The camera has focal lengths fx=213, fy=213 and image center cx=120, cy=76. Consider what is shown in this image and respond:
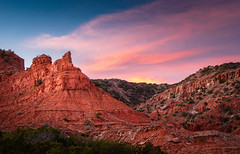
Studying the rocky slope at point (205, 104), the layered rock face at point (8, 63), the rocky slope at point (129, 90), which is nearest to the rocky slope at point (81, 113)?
the rocky slope at point (205, 104)

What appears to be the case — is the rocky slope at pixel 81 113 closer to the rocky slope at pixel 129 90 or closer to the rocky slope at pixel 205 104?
the rocky slope at pixel 205 104

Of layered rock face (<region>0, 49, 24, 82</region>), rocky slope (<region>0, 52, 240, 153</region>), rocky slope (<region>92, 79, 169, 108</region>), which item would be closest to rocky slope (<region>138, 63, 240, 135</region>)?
rocky slope (<region>0, 52, 240, 153</region>)

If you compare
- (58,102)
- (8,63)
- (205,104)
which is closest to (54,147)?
(58,102)

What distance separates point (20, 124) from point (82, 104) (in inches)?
401

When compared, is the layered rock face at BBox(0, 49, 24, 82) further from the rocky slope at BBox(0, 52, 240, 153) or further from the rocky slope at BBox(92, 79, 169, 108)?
the rocky slope at BBox(92, 79, 169, 108)

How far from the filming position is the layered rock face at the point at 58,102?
3047 centimetres

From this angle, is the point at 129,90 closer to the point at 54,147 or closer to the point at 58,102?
the point at 58,102

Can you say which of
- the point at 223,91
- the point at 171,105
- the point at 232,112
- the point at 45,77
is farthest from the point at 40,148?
the point at 171,105

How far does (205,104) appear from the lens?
46.8 metres

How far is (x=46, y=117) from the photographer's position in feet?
101

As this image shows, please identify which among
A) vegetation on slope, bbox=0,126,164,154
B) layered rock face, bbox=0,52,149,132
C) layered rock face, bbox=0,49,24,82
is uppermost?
layered rock face, bbox=0,49,24,82

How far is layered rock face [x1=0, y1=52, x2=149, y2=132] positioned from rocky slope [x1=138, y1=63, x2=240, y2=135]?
490 inches

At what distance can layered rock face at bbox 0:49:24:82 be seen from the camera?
4523cm

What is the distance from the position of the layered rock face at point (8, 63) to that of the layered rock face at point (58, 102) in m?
2.59
